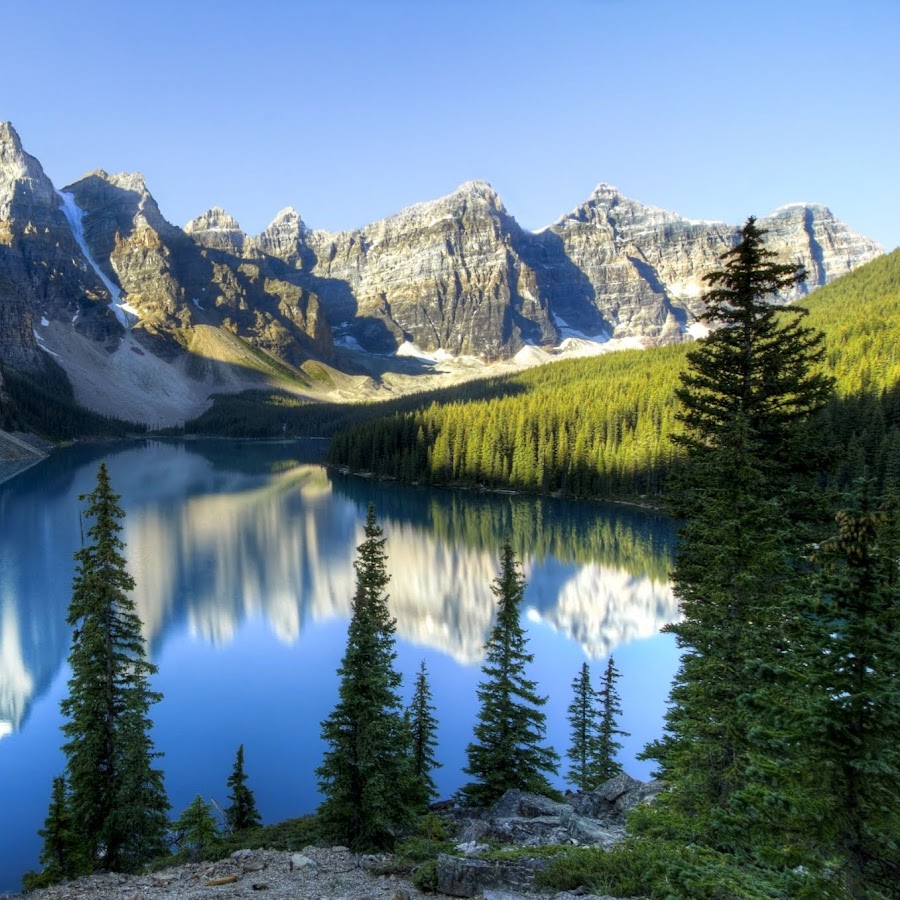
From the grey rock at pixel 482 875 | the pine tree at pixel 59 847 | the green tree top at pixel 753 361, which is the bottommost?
the pine tree at pixel 59 847

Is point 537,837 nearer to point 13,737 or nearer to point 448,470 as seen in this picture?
point 13,737

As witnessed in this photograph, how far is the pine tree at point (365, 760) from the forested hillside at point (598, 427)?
5678 centimetres

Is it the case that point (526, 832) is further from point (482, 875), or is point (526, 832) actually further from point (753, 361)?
point (753, 361)

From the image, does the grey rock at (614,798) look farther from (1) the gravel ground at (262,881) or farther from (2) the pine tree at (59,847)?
(2) the pine tree at (59,847)

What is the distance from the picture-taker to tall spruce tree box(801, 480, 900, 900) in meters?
5.21

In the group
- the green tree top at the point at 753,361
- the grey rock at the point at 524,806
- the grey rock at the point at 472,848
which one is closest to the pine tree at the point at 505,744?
the grey rock at the point at 524,806

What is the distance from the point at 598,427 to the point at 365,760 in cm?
8327

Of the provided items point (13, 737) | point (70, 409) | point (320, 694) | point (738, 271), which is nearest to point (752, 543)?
point (738, 271)

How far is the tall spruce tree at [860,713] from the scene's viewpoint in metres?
5.21

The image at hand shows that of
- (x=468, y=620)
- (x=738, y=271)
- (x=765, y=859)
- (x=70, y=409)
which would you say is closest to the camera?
(x=765, y=859)

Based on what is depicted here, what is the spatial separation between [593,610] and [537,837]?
32332 millimetres

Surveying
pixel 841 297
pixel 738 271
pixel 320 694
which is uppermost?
pixel 841 297

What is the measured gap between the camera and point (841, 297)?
5315 inches

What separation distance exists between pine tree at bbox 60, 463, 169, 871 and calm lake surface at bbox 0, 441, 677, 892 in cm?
399
